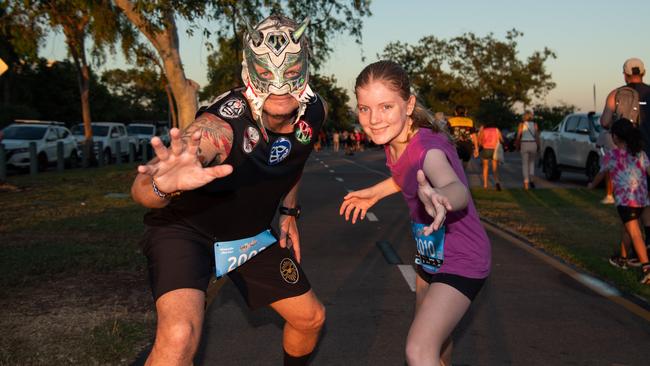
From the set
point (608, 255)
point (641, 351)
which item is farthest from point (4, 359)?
point (608, 255)

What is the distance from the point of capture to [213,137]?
3.70 metres

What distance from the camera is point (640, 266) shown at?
28.7 ft

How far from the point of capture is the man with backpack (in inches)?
329

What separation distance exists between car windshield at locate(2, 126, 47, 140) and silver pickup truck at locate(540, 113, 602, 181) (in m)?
17.2

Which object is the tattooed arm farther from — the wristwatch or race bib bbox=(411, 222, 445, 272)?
the wristwatch

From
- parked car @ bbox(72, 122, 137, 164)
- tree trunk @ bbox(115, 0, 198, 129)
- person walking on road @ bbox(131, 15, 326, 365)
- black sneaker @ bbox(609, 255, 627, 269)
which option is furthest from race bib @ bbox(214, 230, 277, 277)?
parked car @ bbox(72, 122, 137, 164)

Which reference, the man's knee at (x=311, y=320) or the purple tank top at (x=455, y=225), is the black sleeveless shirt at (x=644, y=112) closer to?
the purple tank top at (x=455, y=225)

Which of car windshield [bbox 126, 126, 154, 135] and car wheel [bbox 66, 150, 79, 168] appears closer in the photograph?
car wheel [bbox 66, 150, 79, 168]

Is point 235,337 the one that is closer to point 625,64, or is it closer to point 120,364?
point 120,364

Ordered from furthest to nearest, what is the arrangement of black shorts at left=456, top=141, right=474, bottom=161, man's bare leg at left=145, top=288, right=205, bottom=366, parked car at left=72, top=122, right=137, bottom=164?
parked car at left=72, top=122, right=137, bottom=164, black shorts at left=456, top=141, right=474, bottom=161, man's bare leg at left=145, top=288, right=205, bottom=366

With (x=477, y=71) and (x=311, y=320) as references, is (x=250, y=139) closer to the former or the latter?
Answer: (x=311, y=320)

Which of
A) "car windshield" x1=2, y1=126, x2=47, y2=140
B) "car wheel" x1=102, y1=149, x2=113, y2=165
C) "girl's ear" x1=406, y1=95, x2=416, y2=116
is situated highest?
"girl's ear" x1=406, y1=95, x2=416, y2=116

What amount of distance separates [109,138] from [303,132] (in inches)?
1332

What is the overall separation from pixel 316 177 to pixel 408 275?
1733cm
